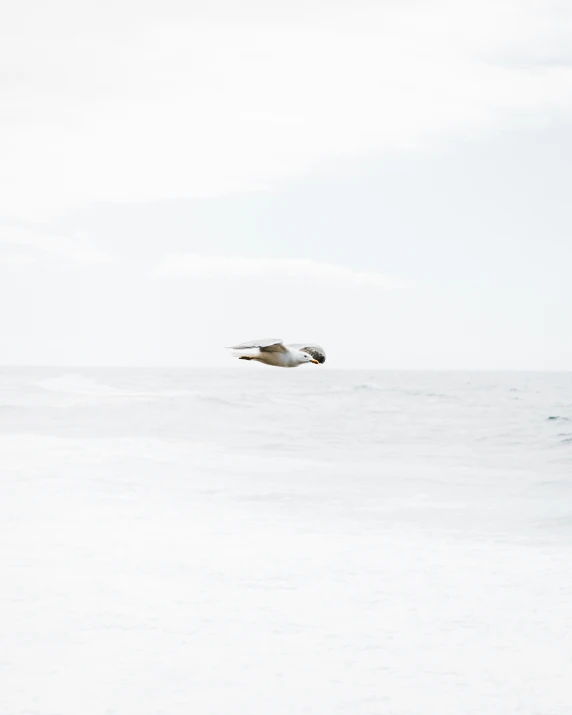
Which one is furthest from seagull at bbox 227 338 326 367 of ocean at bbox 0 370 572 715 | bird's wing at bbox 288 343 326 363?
ocean at bbox 0 370 572 715

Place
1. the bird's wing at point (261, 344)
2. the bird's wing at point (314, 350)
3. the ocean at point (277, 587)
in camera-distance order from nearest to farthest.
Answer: the bird's wing at point (261, 344)
the ocean at point (277, 587)
the bird's wing at point (314, 350)

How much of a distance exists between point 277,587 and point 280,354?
A: 3.16m

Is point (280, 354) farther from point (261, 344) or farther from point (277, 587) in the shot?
point (277, 587)

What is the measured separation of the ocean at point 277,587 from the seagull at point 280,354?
2142mm

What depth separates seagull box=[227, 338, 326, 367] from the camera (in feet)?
16.0

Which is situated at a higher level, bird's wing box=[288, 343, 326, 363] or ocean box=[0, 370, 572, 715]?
bird's wing box=[288, 343, 326, 363]

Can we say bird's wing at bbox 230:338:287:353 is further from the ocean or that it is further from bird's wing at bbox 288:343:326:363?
the ocean

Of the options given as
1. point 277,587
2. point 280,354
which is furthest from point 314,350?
point 277,587

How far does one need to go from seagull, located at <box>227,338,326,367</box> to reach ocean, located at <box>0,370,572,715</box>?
2142 millimetres

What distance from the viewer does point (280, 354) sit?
227 inches

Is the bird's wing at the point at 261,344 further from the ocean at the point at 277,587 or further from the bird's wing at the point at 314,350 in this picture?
the ocean at the point at 277,587

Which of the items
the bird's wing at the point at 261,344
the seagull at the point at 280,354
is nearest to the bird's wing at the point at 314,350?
the seagull at the point at 280,354

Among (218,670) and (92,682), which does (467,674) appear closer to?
(218,670)

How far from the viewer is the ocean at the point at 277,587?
5832 millimetres
